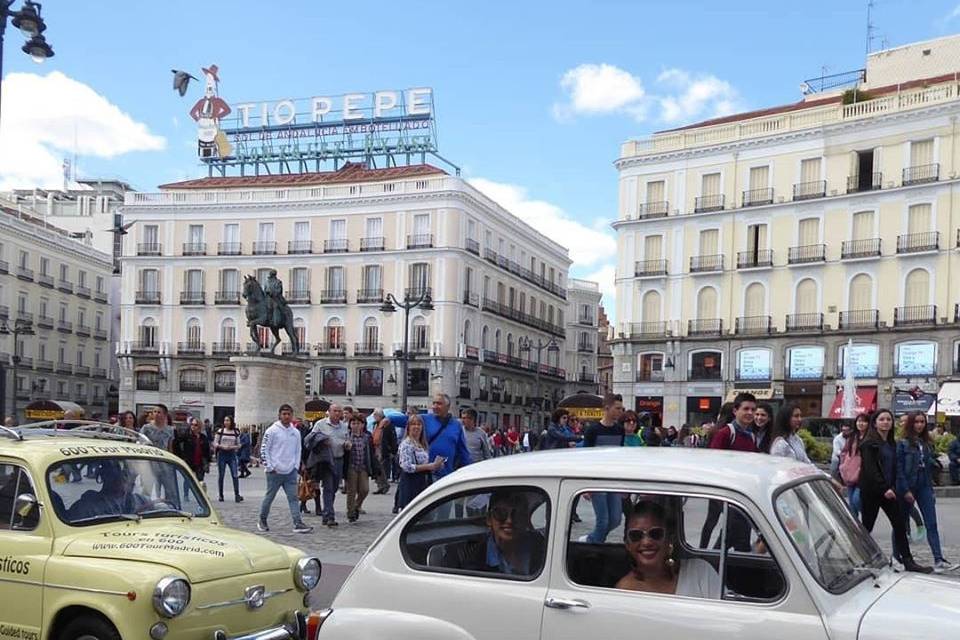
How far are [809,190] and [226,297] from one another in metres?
34.4

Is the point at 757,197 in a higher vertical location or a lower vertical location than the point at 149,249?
higher

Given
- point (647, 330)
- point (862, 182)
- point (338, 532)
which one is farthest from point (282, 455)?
point (862, 182)

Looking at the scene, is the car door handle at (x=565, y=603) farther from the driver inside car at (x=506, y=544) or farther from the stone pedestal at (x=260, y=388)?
the stone pedestal at (x=260, y=388)

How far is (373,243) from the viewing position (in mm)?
58281

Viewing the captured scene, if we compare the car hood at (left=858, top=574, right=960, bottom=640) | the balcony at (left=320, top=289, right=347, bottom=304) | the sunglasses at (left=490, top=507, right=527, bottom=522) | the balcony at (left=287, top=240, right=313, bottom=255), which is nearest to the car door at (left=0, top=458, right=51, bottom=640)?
the sunglasses at (left=490, top=507, right=527, bottom=522)

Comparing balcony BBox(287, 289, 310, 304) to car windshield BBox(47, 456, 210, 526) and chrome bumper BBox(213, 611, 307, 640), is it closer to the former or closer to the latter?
car windshield BBox(47, 456, 210, 526)

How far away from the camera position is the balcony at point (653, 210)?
Result: 4838 cm

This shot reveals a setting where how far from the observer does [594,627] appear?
153 inches

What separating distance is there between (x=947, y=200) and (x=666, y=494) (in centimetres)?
4219

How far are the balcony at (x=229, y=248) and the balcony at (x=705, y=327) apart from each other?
2828 cm

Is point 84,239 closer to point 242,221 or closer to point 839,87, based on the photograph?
point 242,221

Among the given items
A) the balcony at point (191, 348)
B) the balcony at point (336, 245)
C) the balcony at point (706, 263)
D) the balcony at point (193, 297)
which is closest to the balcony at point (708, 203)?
the balcony at point (706, 263)

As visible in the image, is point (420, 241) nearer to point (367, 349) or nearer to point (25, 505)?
point (367, 349)

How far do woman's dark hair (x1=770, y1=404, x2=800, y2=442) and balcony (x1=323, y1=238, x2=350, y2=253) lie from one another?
50.9m
